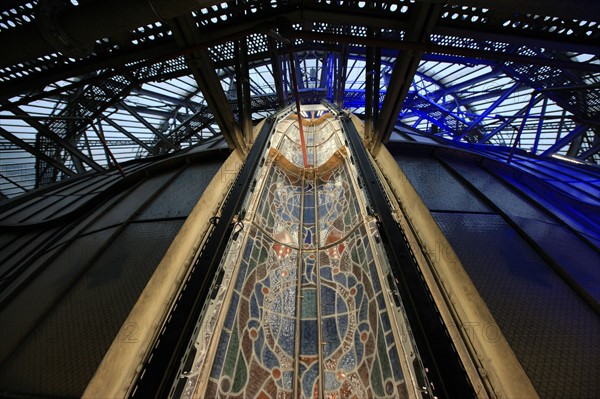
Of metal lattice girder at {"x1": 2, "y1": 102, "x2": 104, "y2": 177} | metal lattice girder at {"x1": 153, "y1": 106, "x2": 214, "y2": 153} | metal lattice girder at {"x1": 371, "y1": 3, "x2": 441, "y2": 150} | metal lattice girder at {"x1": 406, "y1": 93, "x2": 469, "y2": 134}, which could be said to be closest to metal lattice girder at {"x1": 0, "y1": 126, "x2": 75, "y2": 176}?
metal lattice girder at {"x1": 2, "y1": 102, "x2": 104, "y2": 177}

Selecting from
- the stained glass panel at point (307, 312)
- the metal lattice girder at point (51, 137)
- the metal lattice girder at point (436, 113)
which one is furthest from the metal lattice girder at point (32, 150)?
the metal lattice girder at point (436, 113)

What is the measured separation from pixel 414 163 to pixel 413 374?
4.91m

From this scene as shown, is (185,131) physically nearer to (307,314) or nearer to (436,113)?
(307,314)

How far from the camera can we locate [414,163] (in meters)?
6.39

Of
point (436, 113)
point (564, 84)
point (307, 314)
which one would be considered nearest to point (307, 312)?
point (307, 314)

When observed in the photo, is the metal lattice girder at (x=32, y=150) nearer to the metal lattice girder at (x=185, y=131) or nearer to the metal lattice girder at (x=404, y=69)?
the metal lattice girder at (x=185, y=131)

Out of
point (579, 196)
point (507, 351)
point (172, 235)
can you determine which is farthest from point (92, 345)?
point (579, 196)

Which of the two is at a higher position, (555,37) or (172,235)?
(555,37)

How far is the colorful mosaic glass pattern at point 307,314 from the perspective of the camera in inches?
116

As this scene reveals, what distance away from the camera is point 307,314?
4.05 m

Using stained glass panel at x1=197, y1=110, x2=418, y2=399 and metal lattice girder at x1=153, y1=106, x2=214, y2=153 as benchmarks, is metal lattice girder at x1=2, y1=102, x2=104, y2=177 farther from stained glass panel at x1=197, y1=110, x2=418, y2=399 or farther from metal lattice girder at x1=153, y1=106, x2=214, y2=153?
stained glass panel at x1=197, y1=110, x2=418, y2=399

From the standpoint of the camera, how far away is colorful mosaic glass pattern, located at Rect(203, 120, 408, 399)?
2.95 m

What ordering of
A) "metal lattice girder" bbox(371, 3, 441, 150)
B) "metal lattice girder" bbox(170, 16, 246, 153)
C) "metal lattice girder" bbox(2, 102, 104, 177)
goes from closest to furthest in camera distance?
1. "metal lattice girder" bbox(371, 3, 441, 150)
2. "metal lattice girder" bbox(170, 16, 246, 153)
3. "metal lattice girder" bbox(2, 102, 104, 177)

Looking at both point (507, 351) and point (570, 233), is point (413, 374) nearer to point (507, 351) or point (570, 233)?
point (507, 351)
